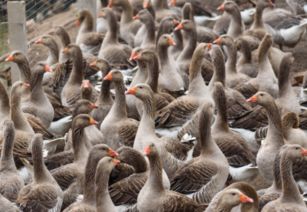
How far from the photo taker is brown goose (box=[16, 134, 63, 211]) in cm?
1109

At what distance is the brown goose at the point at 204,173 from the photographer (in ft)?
38.8

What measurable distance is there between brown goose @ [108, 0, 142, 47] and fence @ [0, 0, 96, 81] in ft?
2.81

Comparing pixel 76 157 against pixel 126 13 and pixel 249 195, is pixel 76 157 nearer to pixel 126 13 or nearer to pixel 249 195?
pixel 249 195

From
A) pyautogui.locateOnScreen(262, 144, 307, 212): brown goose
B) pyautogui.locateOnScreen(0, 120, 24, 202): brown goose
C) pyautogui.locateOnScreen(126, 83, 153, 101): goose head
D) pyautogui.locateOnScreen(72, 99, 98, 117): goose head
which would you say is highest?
pyautogui.locateOnScreen(262, 144, 307, 212): brown goose

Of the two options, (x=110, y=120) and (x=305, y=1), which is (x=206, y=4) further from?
(x=110, y=120)

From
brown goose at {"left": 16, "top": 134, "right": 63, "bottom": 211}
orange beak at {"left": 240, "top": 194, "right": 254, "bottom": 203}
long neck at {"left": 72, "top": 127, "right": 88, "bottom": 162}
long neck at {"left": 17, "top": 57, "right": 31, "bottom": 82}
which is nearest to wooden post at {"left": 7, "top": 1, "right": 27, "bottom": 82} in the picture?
long neck at {"left": 17, "top": 57, "right": 31, "bottom": 82}

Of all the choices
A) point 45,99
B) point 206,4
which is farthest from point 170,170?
point 206,4

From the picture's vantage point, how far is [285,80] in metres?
14.2

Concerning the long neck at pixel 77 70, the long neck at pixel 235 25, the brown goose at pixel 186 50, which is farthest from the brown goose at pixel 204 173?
the long neck at pixel 235 25

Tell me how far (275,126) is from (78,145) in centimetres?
245

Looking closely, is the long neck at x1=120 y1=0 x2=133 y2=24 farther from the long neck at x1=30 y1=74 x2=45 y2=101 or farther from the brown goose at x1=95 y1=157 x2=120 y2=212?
the brown goose at x1=95 y1=157 x2=120 y2=212

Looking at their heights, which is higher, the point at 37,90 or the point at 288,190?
the point at 288,190

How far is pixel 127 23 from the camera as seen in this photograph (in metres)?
19.3

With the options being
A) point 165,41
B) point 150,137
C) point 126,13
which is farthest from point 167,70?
point 126,13
